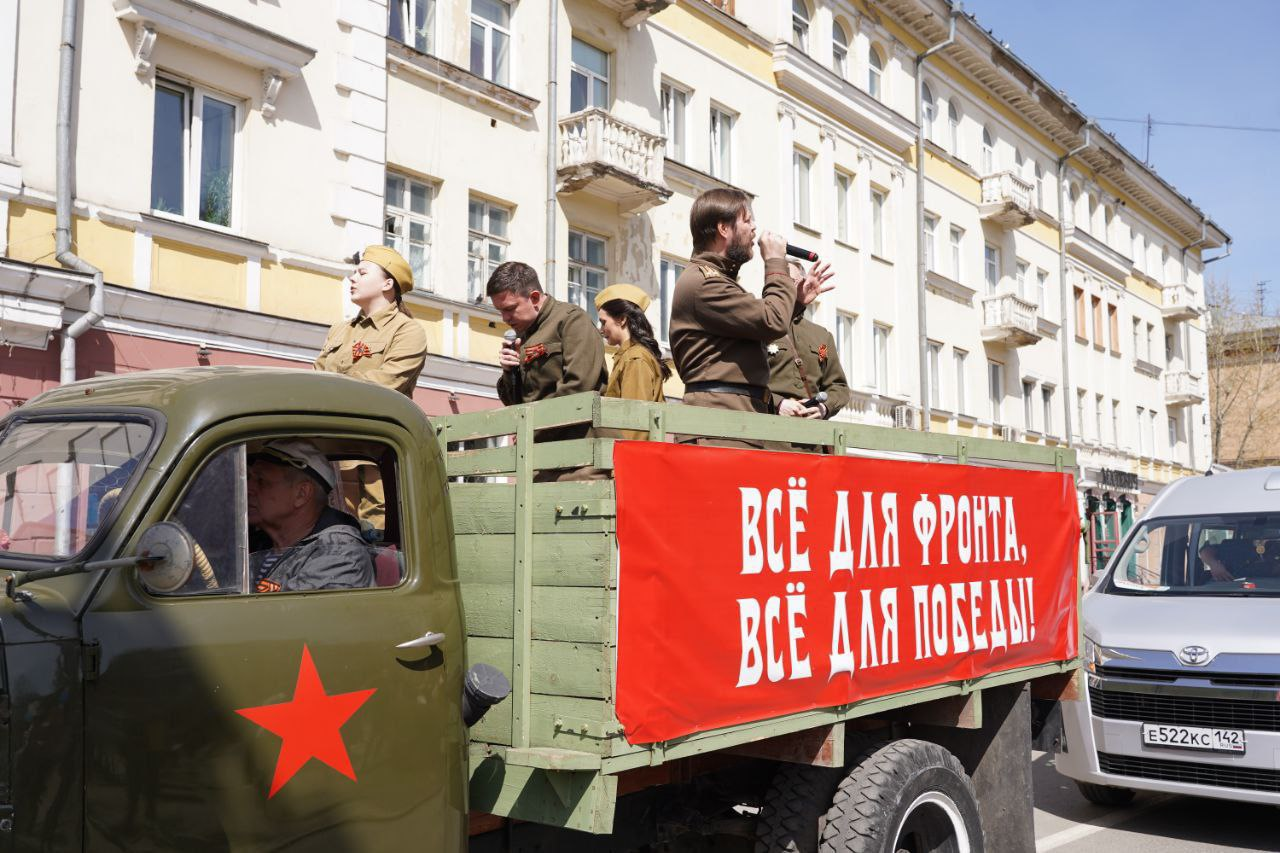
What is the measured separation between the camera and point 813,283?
16.2 ft

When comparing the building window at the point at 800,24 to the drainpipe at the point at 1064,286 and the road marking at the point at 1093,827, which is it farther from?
the road marking at the point at 1093,827

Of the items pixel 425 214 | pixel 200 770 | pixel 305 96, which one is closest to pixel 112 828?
pixel 200 770

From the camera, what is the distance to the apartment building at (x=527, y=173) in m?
12.0

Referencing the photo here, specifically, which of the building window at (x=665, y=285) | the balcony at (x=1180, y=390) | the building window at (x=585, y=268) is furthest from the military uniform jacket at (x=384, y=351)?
the balcony at (x=1180, y=390)

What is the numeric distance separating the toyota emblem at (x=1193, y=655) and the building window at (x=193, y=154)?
10.6 metres

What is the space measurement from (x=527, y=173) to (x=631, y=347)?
12.5m

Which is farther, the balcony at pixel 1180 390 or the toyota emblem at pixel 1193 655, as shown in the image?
the balcony at pixel 1180 390

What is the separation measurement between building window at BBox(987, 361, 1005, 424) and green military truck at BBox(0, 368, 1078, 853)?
93.4ft

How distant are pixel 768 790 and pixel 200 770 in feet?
6.92

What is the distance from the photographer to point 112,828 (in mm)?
2551

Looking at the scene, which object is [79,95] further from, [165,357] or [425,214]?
[425,214]

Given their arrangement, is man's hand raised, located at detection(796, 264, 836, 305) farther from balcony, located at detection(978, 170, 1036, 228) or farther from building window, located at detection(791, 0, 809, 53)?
balcony, located at detection(978, 170, 1036, 228)

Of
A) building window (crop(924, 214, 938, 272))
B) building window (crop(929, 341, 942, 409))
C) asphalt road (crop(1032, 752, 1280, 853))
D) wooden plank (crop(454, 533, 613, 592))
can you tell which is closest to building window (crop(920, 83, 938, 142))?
building window (crop(924, 214, 938, 272))

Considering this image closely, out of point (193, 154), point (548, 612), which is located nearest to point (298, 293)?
point (193, 154)
